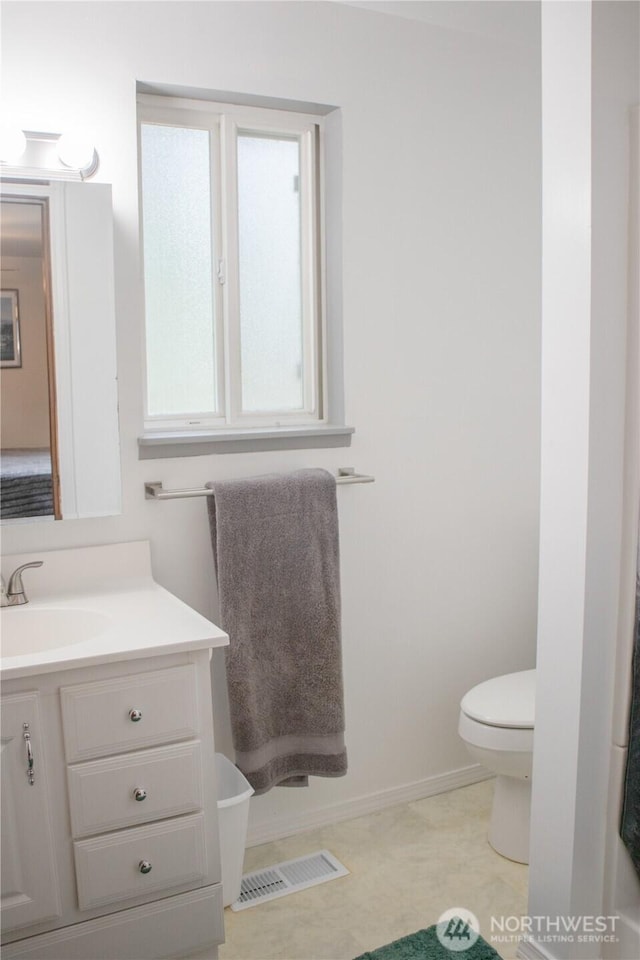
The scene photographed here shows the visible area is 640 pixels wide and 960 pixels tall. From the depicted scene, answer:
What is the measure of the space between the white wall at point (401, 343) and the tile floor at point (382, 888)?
0.45ft

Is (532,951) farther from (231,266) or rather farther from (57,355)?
(231,266)

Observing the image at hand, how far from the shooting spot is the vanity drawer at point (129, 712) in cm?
171

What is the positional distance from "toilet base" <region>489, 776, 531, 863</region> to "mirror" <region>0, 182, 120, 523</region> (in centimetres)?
130

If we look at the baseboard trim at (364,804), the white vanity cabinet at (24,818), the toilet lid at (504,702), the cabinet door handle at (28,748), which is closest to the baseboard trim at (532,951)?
the toilet lid at (504,702)

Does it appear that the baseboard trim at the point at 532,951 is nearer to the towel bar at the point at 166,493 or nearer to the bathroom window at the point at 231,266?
the towel bar at the point at 166,493

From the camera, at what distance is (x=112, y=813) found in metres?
1.75

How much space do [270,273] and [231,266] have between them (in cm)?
14

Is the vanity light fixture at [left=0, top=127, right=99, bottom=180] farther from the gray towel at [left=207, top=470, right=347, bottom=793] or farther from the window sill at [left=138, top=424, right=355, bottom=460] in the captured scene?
the gray towel at [left=207, top=470, right=347, bottom=793]

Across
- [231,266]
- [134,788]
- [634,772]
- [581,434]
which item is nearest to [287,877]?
[134,788]

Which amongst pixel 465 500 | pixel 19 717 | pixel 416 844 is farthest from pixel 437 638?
pixel 19 717

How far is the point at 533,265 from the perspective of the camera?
2797 millimetres

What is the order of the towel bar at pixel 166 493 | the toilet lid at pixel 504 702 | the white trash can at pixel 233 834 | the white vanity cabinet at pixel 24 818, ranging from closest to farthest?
the white vanity cabinet at pixel 24 818
the white trash can at pixel 233 834
the towel bar at pixel 166 493
the toilet lid at pixel 504 702

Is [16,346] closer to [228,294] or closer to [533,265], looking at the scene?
[228,294]

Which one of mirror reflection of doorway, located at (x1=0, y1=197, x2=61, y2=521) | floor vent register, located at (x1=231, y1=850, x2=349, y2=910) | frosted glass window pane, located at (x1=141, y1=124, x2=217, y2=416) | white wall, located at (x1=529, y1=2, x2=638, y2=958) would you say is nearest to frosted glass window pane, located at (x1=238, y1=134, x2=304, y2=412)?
frosted glass window pane, located at (x1=141, y1=124, x2=217, y2=416)
